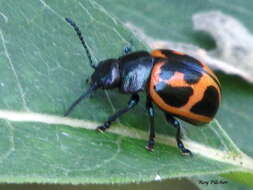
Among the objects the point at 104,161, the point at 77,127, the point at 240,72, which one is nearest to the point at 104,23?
the point at 77,127

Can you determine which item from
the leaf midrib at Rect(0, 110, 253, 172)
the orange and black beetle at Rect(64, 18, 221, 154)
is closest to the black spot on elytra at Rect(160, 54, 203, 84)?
the orange and black beetle at Rect(64, 18, 221, 154)

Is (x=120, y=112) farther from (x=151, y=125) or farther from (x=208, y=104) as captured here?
(x=208, y=104)

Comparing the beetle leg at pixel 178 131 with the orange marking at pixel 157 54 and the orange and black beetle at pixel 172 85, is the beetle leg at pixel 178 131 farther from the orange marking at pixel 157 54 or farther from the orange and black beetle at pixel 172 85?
the orange marking at pixel 157 54

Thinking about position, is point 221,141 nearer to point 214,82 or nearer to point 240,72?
point 214,82

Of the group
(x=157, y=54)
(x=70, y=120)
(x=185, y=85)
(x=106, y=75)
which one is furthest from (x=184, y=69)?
(x=70, y=120)

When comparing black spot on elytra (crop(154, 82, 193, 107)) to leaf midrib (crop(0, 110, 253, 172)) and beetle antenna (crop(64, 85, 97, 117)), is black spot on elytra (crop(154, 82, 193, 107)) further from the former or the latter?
beetle antenna (crop(64, 85, 97, 117))

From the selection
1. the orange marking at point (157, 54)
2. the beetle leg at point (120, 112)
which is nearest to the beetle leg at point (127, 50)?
the orange marking at point (157, 54)
